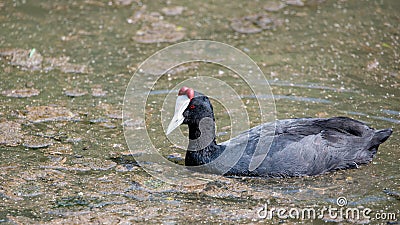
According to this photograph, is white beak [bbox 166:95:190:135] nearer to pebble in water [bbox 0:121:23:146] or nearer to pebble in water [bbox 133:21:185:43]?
pebble in water [bbox 0:121:23:146]

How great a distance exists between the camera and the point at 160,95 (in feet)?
30.4

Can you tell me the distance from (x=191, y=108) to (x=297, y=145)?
127 cm

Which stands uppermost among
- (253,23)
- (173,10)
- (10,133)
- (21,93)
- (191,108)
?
(173,10)

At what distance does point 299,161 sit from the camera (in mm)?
6953

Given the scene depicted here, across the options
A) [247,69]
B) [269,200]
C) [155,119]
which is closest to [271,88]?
[247,69]

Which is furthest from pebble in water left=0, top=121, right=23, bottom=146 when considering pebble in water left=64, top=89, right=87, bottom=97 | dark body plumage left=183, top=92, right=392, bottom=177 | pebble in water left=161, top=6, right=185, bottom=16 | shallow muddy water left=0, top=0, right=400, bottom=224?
pebble in water left=161, top=6, right=185, bottom=16

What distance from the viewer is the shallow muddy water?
638 cm

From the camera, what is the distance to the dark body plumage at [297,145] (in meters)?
6.94

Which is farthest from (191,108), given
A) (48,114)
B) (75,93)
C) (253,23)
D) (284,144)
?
(253,23)

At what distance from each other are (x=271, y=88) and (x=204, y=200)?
333 centimetres

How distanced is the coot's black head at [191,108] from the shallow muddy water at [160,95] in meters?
0.59

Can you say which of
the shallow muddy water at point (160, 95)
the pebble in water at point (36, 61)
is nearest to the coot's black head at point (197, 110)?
the shallow muddy water at point (160, 95)

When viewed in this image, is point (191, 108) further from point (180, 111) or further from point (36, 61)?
point (36, 61)

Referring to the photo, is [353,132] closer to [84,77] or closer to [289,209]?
[289,209]
